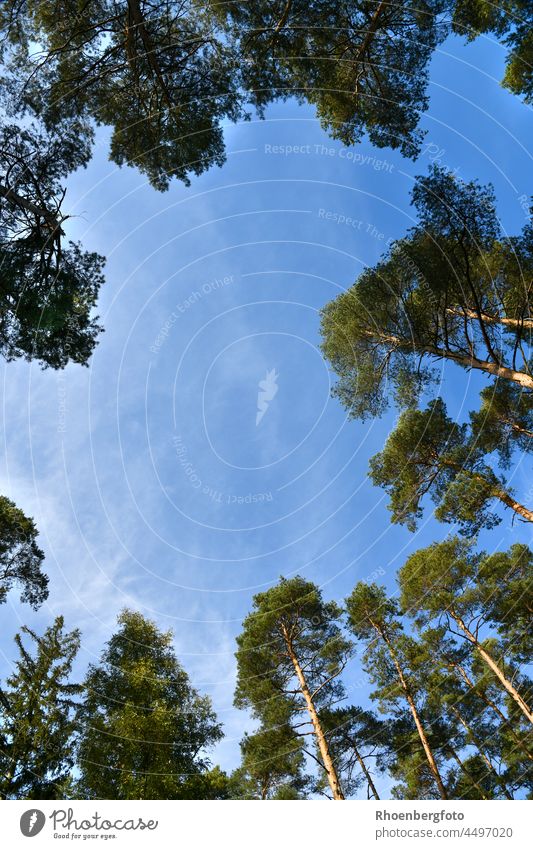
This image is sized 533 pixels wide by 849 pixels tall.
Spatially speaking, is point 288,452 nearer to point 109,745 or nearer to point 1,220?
point 109,745

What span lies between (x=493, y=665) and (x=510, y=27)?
16.4 metres

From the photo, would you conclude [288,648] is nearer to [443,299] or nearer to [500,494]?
[500,494]

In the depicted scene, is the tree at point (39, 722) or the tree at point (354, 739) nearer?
the tree at point (39, 722)

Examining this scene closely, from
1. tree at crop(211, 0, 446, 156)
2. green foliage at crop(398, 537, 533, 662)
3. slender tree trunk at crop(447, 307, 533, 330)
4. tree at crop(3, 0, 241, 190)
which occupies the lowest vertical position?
green foliage at crop(398, 537, 533, 662)

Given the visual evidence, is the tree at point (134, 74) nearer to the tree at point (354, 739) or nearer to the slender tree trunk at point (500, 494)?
the slender tree trunk at point (500, 494)

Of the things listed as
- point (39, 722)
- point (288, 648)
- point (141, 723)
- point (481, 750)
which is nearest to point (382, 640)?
point (288, 648)

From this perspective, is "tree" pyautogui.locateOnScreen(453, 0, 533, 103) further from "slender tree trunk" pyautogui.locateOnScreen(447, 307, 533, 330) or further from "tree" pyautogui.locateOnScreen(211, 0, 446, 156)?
"slender tree trunk" pyautogui.locateOnScreen(447, 307, 533, 330)

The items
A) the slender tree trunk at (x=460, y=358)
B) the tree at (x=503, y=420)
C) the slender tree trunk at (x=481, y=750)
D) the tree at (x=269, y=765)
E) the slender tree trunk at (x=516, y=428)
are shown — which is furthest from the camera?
the slender tree trunk at (x=481, y=750)

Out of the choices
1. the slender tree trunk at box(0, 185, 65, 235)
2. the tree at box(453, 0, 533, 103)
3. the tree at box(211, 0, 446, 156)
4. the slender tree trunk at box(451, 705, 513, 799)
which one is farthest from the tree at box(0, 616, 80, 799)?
the tree at box(453, 0, 533, 103)

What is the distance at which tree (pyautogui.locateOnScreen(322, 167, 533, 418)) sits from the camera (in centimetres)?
1191

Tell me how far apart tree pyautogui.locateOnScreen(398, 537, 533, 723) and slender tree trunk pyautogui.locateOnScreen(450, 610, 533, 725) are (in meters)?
0.03

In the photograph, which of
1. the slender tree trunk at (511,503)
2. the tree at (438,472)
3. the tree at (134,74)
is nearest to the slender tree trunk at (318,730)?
the tree at (438,472)

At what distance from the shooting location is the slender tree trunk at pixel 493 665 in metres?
14.0

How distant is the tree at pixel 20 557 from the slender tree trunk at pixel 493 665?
13345 mm
